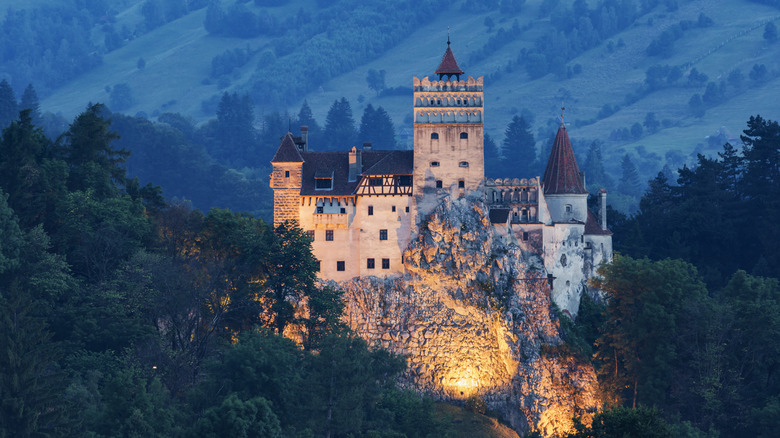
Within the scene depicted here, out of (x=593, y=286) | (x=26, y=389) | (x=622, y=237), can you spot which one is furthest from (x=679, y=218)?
(x=26, y=389)

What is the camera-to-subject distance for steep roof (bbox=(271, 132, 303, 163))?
3462 inches

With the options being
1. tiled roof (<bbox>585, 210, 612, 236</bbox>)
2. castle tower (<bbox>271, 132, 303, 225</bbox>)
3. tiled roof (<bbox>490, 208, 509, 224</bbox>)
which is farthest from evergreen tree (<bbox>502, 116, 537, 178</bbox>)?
castle tower (<bbox>271, 132, 303, 225</bbox>)

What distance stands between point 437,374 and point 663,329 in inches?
572

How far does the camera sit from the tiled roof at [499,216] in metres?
87.2

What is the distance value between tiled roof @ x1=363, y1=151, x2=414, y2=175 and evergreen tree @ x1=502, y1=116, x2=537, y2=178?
9383 centimetres

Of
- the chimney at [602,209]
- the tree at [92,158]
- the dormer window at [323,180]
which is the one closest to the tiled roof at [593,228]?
the chimney at [602,209]

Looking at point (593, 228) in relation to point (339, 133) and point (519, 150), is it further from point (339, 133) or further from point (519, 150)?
point (339, 133)

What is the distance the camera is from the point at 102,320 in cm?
8112

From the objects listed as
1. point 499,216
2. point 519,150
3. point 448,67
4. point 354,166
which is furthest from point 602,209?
point 519,150

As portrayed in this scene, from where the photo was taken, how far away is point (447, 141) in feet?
287

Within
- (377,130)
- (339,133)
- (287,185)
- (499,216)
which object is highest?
(339,133)

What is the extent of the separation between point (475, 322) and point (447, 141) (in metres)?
11.7

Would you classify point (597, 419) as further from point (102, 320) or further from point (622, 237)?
point (622, 237)

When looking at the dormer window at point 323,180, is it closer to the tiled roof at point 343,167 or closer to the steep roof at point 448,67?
the tiled roof at point 343,167
